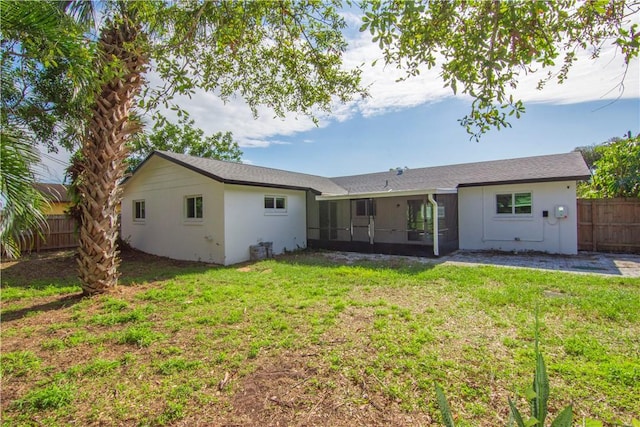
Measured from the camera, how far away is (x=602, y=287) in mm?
6391

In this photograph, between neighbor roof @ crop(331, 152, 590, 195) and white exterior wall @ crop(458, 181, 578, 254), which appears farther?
neighbor roof @ crop(331, 152, 590, 195)

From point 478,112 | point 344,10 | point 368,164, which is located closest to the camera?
point 478,112

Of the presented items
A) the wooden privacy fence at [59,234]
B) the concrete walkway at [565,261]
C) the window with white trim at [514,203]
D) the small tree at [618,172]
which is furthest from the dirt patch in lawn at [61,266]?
the small tree at [618,172]

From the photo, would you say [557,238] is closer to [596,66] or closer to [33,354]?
[596,66]

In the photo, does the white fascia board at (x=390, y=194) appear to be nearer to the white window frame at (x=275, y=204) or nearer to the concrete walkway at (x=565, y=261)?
the white window frame at (x=275, y=204)

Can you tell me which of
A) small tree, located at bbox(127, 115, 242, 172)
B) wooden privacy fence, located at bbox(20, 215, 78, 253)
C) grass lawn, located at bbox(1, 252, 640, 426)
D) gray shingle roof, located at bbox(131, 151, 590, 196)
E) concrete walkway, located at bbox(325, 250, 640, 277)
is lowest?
grass lawn, located at bbox(1, 252, 640, 426)

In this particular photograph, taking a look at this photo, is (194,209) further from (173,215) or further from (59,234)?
(59,234)

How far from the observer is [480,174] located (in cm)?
1330

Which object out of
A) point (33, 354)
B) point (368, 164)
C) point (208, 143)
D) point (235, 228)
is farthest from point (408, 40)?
point (208, 143)

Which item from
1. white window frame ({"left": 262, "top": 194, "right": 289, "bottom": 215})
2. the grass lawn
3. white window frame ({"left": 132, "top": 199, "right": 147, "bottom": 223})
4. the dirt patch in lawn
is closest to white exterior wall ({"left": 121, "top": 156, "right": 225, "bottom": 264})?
white window frame ({"left": 132, "top": 199, "right": 147, "bottom": 223})

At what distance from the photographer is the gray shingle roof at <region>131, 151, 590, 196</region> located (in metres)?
11.0

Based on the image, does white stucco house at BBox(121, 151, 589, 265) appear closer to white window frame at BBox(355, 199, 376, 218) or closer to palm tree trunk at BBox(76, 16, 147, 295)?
white window frame at BBox(355, 199, 376, 218)

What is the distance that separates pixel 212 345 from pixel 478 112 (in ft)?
13.5

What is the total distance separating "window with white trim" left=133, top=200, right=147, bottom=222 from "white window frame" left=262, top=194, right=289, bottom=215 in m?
5.75
